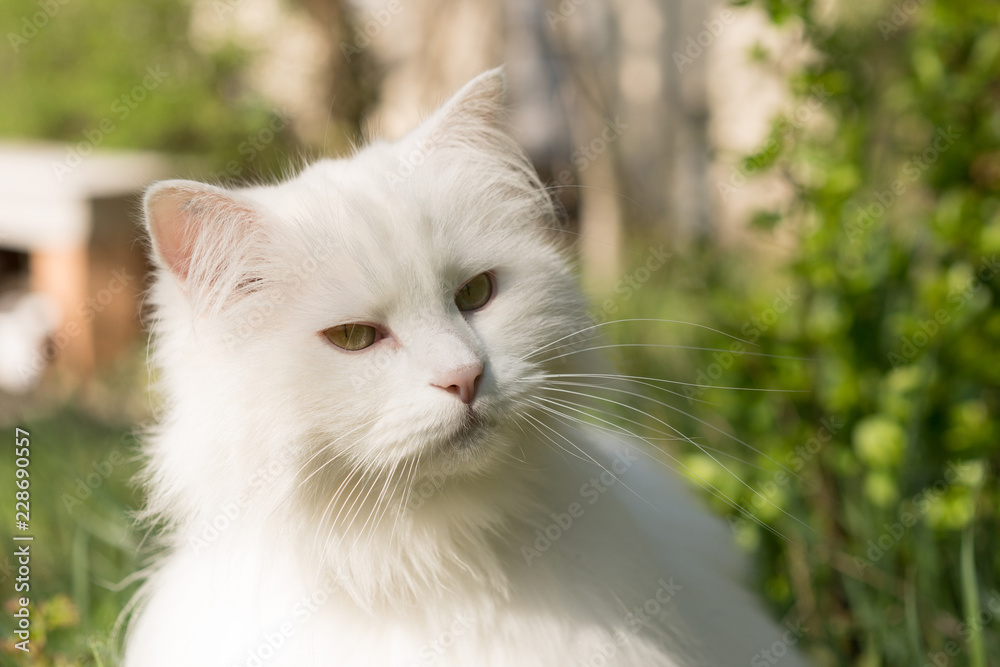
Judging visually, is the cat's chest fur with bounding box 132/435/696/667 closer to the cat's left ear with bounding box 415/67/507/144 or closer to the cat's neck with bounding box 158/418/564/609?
the cat's neck with bounding box 158/418/564/609

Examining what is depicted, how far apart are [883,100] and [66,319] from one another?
18.8ft

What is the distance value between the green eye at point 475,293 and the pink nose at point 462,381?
216mm

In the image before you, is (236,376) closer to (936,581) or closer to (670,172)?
(936,581)

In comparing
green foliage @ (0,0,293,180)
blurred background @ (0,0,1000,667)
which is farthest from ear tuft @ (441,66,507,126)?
green foliage @ (0,0,293,180)

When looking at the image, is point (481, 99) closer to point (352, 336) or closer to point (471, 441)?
point (352, 336)

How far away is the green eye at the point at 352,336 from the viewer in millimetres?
1402

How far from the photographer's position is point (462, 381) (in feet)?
4.30

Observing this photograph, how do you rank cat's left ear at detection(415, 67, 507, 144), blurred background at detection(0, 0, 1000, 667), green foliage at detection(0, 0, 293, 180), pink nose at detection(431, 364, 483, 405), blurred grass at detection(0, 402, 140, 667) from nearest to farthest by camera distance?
pink nose at detection(431, 364, 483, 405)
cat's left ear at detection(415, 67, 507, 144)
blurred grass at detection(0, 402, 140, 667)
blurred background at detection(0, 0, 1000, 667)
green foliage at detection(0, 0, 293, 180)

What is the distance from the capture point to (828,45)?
220 centimetres

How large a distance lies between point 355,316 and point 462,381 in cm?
24

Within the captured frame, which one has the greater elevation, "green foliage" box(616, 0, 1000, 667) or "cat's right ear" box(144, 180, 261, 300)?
"cat's right ear" box(144, 180, 261, 300)

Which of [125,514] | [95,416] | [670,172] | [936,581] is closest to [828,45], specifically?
[936,581]

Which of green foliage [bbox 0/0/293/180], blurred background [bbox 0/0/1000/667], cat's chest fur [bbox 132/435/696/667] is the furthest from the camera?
green foliage [bbox 0/0/293/180]

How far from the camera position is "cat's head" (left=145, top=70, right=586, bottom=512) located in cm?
133
